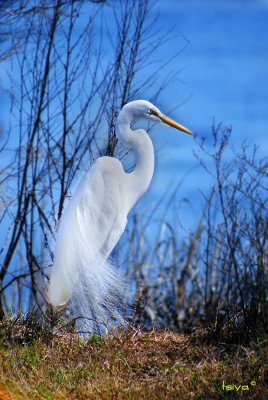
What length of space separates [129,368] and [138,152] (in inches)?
58.8

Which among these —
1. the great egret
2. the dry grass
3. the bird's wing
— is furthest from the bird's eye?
the dry grass

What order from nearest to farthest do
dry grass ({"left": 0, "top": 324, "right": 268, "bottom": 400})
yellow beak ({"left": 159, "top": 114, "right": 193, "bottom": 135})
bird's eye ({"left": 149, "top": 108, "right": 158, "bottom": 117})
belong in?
dry grass ({"left": 0, "top": 324, "right": 268, "bottom": 400})
bird's eye ({"left": 149, "top": 108, "right": 158, "bottom": 117})
yellow beak ({"left": 159, "top": 114, "right": 193, "bottom": 135})

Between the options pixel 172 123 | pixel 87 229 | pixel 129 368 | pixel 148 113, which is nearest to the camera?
pixel 129 368

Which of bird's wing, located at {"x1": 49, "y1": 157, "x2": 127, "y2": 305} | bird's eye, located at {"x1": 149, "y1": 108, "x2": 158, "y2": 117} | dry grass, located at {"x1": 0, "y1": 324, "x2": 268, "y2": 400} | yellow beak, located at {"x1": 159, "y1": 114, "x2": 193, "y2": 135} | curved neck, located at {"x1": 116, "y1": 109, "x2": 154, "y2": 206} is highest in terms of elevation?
bird's eye, located at {"x1": 149, "y1": 108, "x2": 158, "y2": 117}

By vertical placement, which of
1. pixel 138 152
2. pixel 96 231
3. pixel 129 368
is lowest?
pixel 129 368

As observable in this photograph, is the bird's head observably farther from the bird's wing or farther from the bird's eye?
the bird's wing

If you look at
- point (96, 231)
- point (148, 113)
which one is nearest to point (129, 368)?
point (96, 231)

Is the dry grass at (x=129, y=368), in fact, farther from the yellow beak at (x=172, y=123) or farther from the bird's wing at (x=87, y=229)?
the yellow beak at (x=172, y=123)

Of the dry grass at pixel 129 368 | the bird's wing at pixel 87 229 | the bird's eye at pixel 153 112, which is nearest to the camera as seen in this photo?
the dry grass at pixel 129 368

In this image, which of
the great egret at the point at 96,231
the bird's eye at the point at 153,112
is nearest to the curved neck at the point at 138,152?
the great egret at the point at 96,231

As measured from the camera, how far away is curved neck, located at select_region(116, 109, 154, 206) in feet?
15.1

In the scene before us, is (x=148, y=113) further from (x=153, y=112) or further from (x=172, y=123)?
(x=172, y=123)

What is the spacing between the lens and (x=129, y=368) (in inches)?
166

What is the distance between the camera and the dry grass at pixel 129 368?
373 cm
